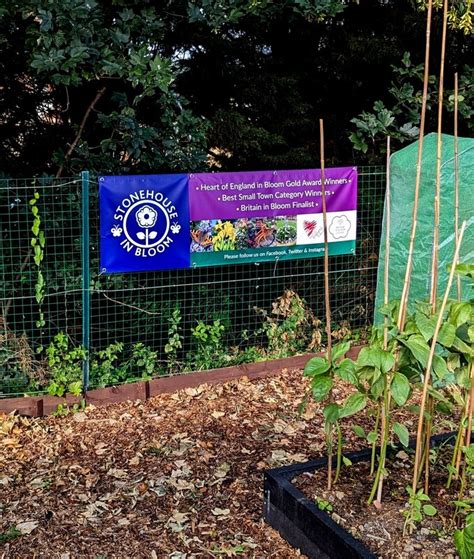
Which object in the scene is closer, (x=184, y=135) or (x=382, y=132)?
(x=184, y=135)

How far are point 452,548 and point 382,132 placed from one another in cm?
415

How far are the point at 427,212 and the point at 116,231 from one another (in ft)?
7.69

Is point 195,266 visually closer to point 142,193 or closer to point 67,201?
point 142,193

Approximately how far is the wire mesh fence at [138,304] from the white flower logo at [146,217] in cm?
37

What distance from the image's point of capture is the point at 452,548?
3.09 m

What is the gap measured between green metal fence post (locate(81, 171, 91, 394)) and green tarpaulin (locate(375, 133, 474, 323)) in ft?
7.82

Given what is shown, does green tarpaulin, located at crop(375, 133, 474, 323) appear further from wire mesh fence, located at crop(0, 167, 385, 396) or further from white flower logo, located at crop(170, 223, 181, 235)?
white flower logo, located at crop(170, 223, 181, 235)

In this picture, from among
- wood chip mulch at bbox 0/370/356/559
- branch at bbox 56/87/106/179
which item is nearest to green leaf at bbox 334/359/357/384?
wood chip mulch at bbox 0/370/356/559

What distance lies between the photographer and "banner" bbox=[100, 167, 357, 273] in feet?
17.6

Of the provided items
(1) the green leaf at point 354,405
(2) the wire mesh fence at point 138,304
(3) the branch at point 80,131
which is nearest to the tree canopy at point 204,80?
(3) the branch at point 80,131

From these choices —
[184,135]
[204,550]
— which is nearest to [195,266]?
[184,135]

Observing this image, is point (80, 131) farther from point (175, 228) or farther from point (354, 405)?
point (354, 405)

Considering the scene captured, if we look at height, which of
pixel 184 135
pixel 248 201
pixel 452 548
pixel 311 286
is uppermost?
pixel 184 135

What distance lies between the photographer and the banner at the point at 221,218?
17.6ft
